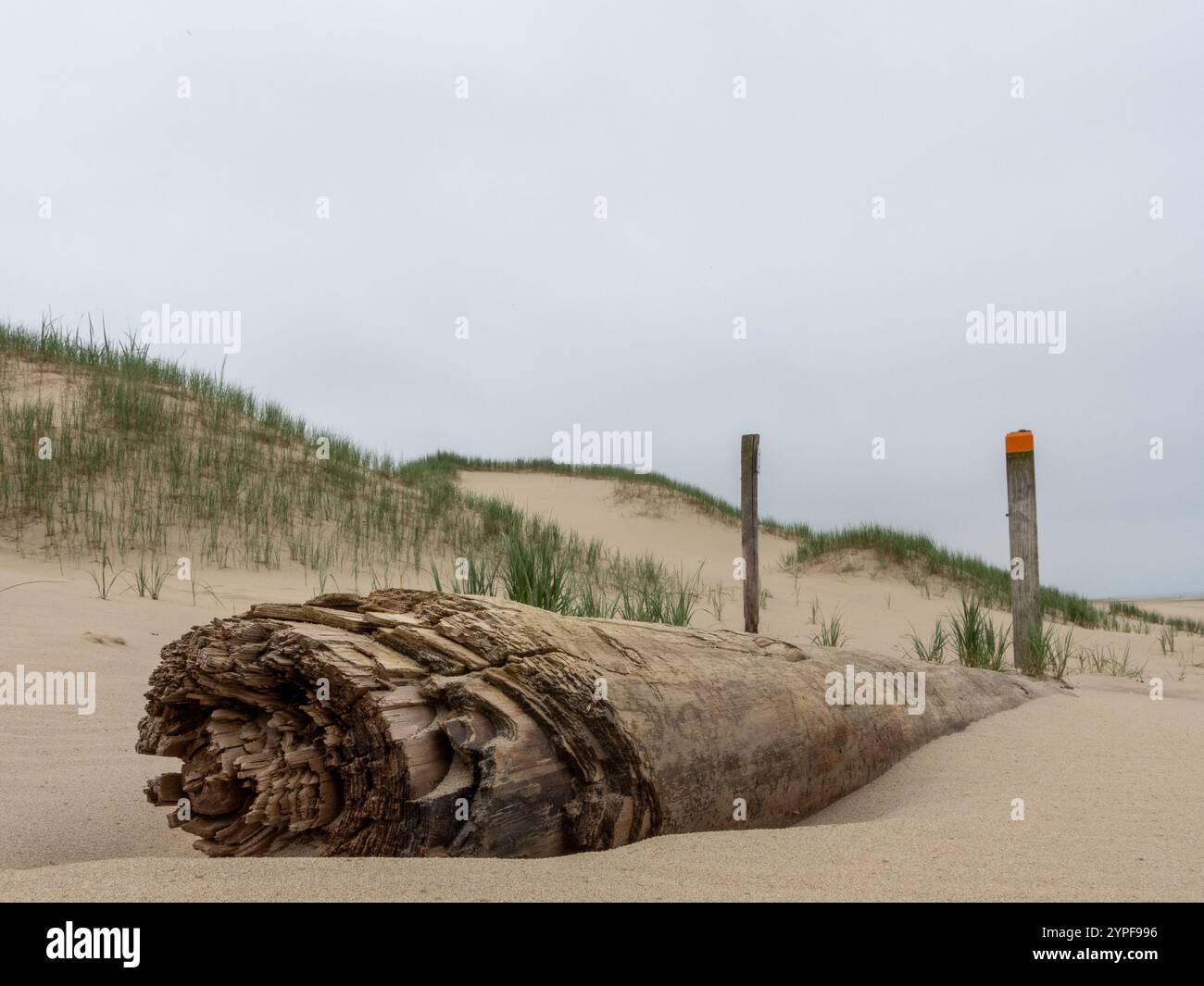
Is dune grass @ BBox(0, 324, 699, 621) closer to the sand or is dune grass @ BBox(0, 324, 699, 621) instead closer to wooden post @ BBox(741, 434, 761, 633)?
wooden post @ BBox(741, 434, 761, 633)

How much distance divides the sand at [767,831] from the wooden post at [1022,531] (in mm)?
1561

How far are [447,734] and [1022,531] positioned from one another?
6534 mm

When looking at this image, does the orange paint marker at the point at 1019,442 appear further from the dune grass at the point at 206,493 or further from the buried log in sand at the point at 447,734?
the buried log in sand at the point at 447,734

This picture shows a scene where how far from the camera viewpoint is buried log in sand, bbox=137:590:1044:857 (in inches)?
83.5

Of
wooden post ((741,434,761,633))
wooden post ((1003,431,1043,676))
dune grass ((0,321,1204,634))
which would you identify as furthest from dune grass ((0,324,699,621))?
wooden post ((1003,431,1043,676))

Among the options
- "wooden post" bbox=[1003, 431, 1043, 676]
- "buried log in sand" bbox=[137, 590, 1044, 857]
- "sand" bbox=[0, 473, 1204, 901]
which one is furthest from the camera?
"wooden post" bbox=[1003, 431, 1043, 676]

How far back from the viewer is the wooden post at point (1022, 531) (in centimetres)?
706

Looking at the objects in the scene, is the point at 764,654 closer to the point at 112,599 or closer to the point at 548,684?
the point at 548,684

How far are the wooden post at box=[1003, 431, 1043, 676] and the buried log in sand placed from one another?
5.05 m

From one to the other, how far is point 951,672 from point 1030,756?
0.95 m

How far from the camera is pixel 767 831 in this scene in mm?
2434

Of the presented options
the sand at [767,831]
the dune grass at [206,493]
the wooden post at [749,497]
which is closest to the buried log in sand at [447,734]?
the sand at [767,831]

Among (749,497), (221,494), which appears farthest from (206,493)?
(749,497)

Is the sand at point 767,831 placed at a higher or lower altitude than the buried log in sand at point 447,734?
lower
